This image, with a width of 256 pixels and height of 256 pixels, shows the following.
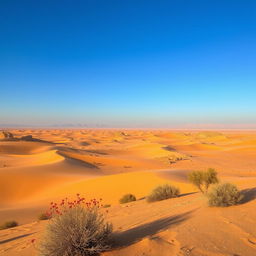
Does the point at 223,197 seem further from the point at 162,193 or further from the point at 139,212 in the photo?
the point at 162,193

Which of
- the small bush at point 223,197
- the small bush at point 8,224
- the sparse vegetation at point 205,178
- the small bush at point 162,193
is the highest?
the small bush at point 223,197

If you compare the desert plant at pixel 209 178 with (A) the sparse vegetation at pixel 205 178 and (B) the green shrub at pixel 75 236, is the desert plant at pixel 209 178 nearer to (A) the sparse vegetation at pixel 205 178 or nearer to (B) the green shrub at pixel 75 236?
(A) the sparse vegetation at pixel 205 178

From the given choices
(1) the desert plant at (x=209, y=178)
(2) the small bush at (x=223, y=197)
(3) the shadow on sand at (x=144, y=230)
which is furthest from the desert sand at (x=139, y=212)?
(1) the desert plant at (x=209, y=178)

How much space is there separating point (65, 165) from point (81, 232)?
21282 mm

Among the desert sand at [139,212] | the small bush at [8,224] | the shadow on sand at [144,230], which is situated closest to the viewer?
the desert sand at [139,212]

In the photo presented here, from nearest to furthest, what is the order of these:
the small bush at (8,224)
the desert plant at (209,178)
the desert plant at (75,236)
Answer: the desert plant at (75,236), the small bush at (8,224), the desert plant at (209,178)

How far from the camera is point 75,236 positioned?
169 inches

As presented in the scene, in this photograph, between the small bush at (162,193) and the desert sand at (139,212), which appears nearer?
the desert sand at (139,212)

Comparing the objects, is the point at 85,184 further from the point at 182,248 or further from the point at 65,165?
the point at 182,248

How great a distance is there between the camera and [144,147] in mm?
47188

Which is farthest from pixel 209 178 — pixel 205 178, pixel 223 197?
pixel 223 197

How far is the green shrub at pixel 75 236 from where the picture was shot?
13.9 feet

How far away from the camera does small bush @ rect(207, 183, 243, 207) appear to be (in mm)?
6949

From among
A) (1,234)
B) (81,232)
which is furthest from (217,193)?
(1,234)
